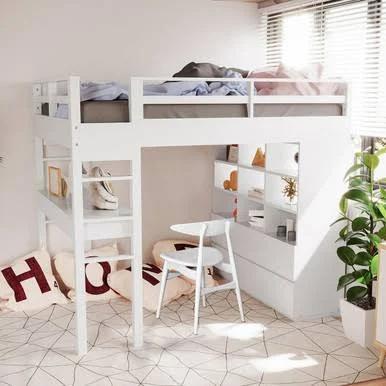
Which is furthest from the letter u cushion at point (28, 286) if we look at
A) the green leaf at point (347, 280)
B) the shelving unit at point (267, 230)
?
the green leaf at point (347, 280)

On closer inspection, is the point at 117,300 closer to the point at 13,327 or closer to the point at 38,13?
the point at 13,327

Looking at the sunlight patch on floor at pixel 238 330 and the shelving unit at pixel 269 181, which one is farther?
the shelving unit at pixel 269 181

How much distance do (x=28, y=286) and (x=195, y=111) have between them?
167 cm

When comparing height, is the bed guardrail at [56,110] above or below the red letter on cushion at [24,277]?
above

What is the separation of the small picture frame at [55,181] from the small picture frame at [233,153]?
129 centimetres

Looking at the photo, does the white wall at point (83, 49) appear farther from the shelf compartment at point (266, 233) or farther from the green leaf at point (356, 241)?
the green leaf at point (356, 241)

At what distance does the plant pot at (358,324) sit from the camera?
11.3 ft

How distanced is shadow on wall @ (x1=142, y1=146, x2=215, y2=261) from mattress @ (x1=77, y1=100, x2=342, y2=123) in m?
1.19

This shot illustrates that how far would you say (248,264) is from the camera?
4.35 meters

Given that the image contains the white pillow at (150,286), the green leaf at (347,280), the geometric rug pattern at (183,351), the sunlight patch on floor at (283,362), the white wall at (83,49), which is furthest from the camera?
the white wall at (83,49)

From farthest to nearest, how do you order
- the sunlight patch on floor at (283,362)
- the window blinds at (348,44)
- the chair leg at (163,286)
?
the chair leg at (163,286) < the window blinds at (348,44) < the sunlight patch on floor at (283,362)

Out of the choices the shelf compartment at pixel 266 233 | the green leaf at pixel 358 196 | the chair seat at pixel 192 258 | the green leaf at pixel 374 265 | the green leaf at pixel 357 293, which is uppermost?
the green leaf at pixel 358 196

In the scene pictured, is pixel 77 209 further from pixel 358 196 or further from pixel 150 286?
pixel 358 196

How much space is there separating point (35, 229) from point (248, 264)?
1.49m
